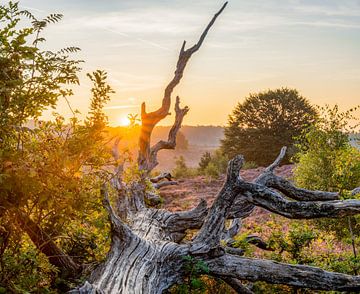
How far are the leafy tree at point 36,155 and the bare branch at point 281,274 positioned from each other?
204cm

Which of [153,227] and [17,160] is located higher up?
[17,160]

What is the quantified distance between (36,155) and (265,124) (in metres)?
36.8

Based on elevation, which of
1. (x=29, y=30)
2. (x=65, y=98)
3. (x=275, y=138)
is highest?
(x=29, y=30)

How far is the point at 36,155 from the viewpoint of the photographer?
4539mm

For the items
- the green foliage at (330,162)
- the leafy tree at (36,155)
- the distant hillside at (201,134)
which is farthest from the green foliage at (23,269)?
the distant hillside at (201,134)

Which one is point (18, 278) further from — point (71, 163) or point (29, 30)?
point (29, 30)

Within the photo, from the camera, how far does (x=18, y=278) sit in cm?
505

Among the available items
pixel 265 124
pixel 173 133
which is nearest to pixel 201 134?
pixel 265 124

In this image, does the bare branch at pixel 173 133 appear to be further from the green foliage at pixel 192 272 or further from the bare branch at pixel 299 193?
the green foliage at pixel 192 272

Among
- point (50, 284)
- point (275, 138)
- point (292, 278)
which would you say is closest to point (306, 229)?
point (292, 278)

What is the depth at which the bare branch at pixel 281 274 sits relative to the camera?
5645 mm

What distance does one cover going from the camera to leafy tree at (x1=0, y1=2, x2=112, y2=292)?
436 centimetres

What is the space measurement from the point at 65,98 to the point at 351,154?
878 cm

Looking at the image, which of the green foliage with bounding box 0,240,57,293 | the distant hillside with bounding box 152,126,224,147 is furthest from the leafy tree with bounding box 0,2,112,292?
the distant hillside with bounding box 152,126,224,147
